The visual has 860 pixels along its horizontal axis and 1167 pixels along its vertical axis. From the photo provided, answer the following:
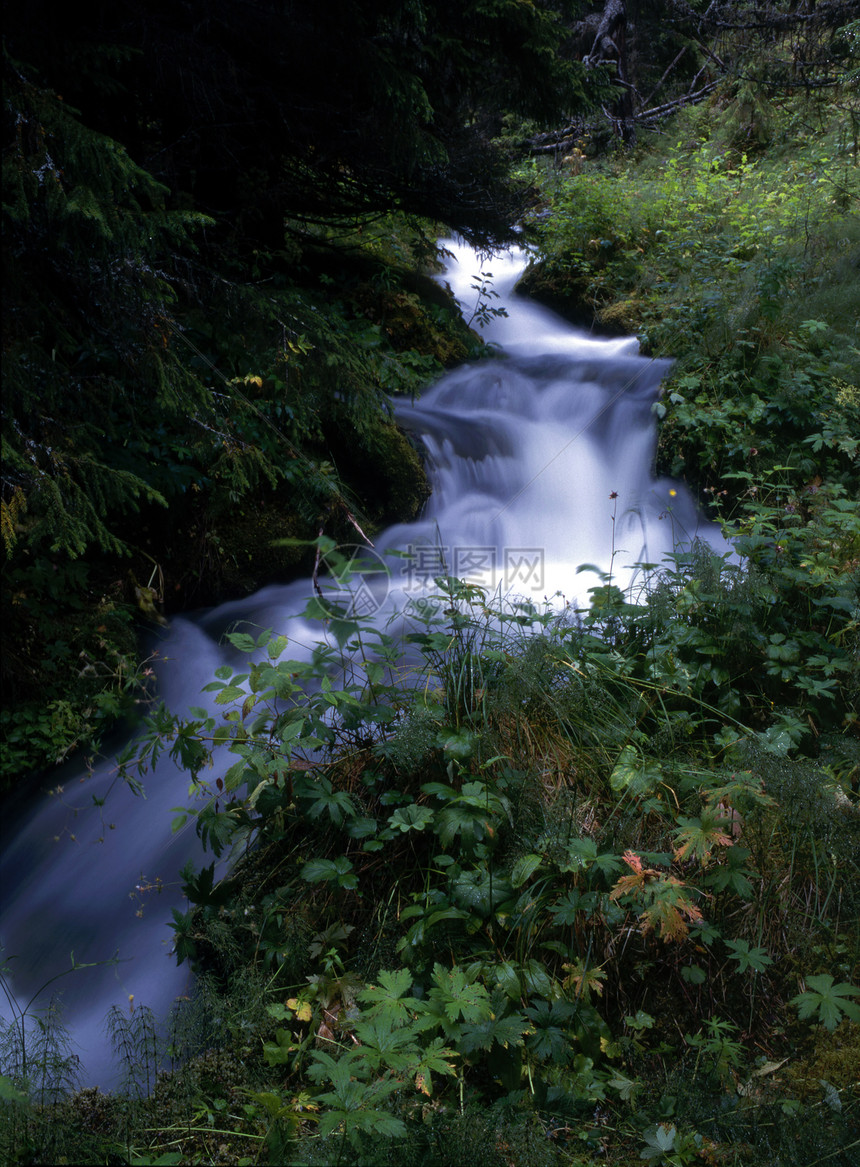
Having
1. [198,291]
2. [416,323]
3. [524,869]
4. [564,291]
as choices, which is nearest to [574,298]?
[564,291]

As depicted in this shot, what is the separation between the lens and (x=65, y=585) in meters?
3.84

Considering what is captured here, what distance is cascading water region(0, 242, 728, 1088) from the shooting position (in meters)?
2.79

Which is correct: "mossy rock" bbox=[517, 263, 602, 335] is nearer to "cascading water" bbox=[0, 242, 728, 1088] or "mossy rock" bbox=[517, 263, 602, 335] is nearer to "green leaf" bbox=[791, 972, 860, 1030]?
"cascading water" bbox=[0, 242, 728, 1088]

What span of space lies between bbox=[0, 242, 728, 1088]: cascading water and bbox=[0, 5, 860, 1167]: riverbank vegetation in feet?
0.70

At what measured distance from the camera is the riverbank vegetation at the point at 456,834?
1769 millimetres

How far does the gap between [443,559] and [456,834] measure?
1.64m

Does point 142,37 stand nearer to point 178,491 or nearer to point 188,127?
point 188,127

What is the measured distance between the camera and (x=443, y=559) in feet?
12.1

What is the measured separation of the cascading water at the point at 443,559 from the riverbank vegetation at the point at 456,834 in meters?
0.21

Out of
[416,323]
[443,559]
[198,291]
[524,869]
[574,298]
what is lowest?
[524,869]

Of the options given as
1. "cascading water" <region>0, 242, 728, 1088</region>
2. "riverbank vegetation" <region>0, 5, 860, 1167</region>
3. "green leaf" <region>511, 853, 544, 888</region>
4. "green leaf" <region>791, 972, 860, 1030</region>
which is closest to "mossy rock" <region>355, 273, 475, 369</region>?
"cascading water" <region>0, 242, 728, 1088</region>

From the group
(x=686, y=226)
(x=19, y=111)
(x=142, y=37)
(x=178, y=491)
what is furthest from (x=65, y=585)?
(x=686, y=226)

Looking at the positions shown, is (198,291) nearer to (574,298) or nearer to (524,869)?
(524,869)

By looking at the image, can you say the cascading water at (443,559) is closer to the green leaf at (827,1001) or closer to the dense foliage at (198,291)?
the dense foliage at (198,291)
